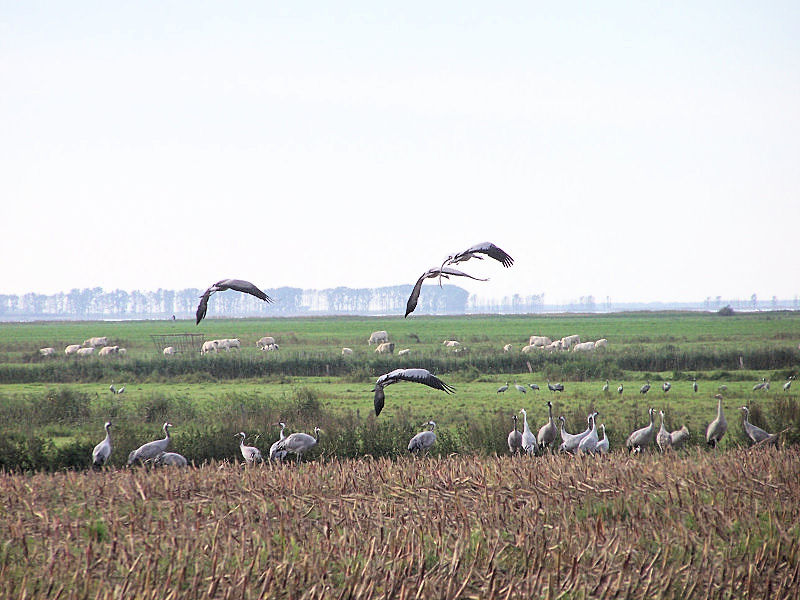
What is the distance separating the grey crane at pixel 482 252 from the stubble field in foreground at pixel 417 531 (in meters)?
3.22

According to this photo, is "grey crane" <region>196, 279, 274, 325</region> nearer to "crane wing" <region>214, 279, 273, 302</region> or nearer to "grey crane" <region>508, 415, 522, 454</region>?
"crane wing" <region>214, 279, 273, 302</region>

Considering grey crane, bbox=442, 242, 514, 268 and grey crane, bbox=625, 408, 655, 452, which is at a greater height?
grey crane, bbox=442, 242, 514, 268

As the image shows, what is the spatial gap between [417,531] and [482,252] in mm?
3510

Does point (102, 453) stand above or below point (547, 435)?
below

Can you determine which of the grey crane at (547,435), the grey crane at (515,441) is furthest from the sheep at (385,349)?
the grey crane at (515,441)

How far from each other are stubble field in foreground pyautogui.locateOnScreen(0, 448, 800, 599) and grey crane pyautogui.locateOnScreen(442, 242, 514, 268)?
3.22 metres

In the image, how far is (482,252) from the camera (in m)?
10.6

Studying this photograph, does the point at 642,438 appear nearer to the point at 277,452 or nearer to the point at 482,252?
the point at 277,452

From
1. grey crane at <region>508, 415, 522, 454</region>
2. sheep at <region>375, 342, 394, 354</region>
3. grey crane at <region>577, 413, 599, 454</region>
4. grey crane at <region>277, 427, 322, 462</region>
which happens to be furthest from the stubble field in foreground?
sheep at <region>375, 342, 394, 354</region>

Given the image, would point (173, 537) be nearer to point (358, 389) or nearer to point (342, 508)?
point (342, 508)

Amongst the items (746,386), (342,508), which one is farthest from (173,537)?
(746,386)

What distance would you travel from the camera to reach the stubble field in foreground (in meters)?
8.74

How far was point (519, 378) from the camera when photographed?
155 feet

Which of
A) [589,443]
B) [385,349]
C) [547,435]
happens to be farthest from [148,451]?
[385,349]
